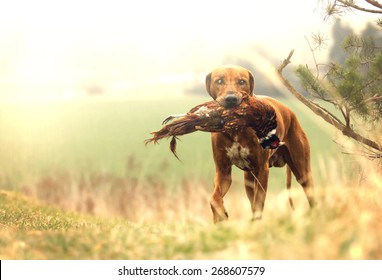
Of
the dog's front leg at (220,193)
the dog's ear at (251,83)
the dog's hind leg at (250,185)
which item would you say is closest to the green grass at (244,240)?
the dog's front leg at (220,193)

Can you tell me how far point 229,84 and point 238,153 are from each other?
628mm

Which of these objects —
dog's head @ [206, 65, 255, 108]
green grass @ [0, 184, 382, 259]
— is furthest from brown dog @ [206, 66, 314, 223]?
green grass @ [0, 184, 382, 259]

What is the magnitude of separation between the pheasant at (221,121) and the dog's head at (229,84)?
6 centimetres

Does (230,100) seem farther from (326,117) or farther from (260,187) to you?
(326,117)

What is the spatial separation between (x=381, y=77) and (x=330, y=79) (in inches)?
18.8

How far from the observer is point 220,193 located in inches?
249

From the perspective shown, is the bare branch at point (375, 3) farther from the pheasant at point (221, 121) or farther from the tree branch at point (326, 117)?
the pheasant at point (221, 121)

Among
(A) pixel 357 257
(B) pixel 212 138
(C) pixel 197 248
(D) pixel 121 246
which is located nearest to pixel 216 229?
(C) pixel 197 248

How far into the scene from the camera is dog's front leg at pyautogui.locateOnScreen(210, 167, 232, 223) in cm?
622

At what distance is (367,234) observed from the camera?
15.2 ft

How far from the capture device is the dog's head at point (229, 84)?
20.1 feet

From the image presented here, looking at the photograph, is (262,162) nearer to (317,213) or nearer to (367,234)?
(317,213)

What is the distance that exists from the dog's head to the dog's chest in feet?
1.26

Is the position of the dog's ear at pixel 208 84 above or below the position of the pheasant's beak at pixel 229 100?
above
